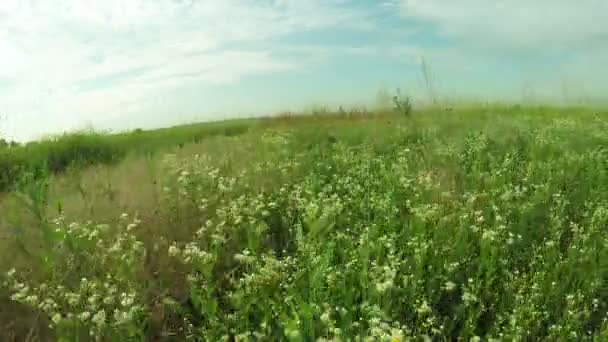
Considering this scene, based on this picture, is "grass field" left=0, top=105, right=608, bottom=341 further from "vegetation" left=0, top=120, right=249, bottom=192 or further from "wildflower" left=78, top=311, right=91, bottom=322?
"vegetation" left=0, top=120, right=249, bottom=192

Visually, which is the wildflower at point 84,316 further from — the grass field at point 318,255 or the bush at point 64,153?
the bush at point 64,153

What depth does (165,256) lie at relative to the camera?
4.05 meters

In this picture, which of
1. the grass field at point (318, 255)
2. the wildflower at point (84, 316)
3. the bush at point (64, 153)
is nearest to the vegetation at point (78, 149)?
the bush at point (64, 153)

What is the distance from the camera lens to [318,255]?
346cm

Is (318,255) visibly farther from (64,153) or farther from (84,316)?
(64,153)

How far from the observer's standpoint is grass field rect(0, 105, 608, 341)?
304cm

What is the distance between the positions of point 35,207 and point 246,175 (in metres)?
2.23

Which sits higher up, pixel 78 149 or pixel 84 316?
pixel 78 149

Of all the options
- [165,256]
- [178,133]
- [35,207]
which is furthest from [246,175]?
[178,133]

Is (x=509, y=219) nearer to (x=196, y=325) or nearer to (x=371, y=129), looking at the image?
(x=196, y=325)

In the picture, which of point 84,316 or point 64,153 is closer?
point 84,316

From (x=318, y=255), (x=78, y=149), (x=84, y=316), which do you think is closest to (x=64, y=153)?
(x=78, y=149)

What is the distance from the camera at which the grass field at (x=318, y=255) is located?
120 inches

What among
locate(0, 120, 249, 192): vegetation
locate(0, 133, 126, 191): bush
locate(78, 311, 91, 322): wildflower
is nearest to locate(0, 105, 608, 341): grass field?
locate(78, 311, 91, 322): wildflower
